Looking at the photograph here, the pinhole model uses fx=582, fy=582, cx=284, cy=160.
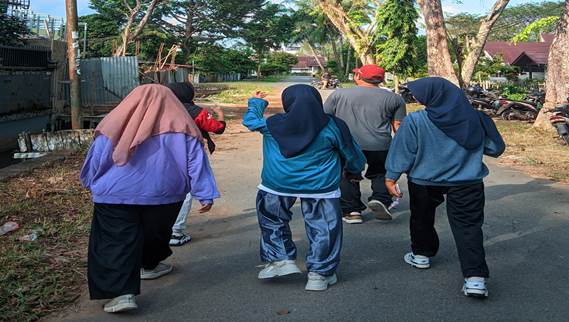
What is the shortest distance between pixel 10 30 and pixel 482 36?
13916 millimetres

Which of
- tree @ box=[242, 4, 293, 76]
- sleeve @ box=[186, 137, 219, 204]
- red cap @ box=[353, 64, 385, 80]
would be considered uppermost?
tree @ box=[242, 4, 293, 76]

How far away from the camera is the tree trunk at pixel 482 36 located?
1663cm

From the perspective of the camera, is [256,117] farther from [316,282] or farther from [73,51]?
[73,51]

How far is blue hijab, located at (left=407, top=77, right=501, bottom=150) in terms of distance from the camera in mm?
3934

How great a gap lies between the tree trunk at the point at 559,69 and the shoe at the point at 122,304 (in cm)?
1193

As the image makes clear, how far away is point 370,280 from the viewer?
14.2 ft

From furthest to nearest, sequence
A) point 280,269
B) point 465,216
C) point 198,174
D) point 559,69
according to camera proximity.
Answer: point 559,69 < point 280,269 < point 465,216 < point 198,174

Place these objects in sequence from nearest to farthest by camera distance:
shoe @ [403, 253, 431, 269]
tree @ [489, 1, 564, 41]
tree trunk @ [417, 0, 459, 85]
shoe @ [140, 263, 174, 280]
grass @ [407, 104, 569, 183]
Result: shoe @ [140, 263, 174, 280] → shoe @ [403, 253, 431, 269] → grass @ [407, 104, 569, 183] → tree trunk @ [417, 0, 459, 85] → tree @ [489, 1, 564, 41]

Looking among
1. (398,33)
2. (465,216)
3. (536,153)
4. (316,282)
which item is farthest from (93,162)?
(398,33)

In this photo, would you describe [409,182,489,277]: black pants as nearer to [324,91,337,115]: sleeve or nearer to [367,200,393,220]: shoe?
[367,200,393,220]: shoe

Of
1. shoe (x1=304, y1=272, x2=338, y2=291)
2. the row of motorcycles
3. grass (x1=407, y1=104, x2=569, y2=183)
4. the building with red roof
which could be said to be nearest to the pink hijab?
shoe (x1=304, y1=272, x2=338, y2=291)

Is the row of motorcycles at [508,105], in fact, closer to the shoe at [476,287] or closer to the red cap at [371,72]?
the red cap at [371,72]

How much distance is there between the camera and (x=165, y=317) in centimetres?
364

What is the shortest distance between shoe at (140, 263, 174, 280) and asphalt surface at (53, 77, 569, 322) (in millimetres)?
57
